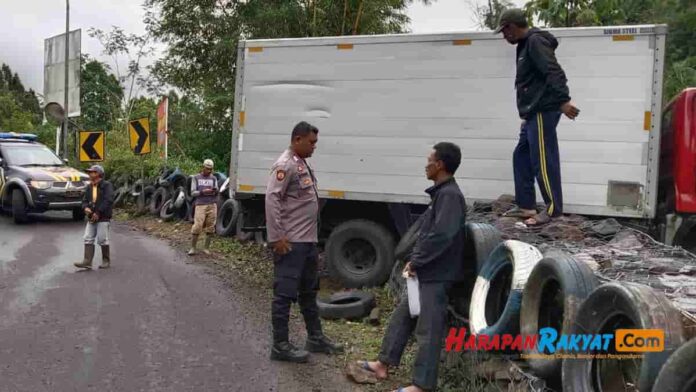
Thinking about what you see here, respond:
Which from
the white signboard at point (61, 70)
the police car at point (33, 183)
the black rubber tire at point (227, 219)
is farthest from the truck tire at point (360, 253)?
the white signboard at point (61, 70)

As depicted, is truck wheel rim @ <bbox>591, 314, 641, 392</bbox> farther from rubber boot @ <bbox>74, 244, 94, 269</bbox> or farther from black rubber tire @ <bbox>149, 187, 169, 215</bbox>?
black rubber tire @ <bbox>149, 187, 169, 215</bbox>

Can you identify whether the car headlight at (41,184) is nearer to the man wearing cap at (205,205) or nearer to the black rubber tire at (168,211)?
the black rubber tire at (168,211)

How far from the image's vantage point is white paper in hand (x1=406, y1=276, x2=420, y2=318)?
170 inches

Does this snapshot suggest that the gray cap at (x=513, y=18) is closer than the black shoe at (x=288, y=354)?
No

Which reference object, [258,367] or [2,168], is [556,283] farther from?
[2,168]

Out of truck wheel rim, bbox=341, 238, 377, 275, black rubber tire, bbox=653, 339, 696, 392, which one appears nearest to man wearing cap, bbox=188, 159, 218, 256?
truck wheel rim, bbox=341, 238, 377, 275

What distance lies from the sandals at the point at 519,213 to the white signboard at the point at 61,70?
18212 millimetres

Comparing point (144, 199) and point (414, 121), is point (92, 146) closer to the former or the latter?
point (144, 199)

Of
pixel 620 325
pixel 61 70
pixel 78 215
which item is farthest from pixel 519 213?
pixel 61 70

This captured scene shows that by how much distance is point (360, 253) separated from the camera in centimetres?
806

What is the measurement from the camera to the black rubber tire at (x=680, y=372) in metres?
2.47

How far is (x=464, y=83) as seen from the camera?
7.02 m

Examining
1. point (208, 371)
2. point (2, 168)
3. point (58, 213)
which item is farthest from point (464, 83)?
point (58, 213)

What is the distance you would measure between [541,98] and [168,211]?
1092 centimetres
